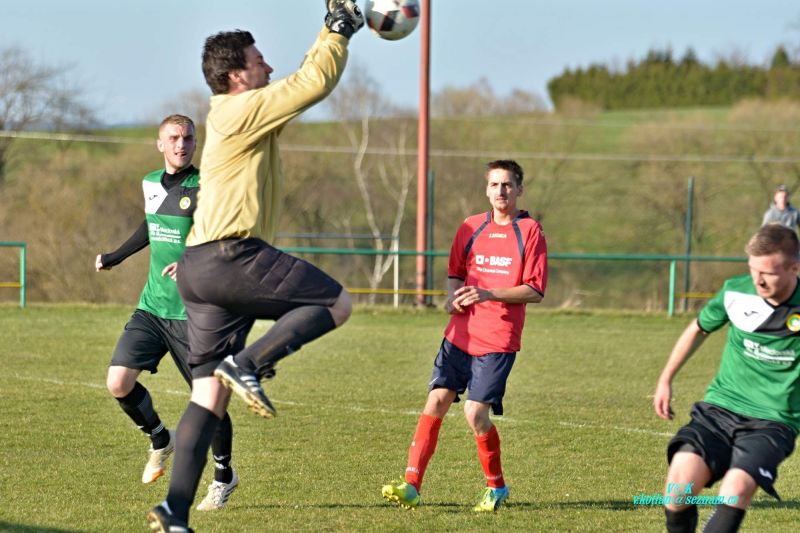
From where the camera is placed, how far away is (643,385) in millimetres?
11125

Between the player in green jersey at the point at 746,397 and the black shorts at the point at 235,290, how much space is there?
157 centimetres

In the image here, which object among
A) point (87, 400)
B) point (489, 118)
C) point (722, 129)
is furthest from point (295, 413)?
point (489, 118)

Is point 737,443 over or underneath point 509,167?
underneath

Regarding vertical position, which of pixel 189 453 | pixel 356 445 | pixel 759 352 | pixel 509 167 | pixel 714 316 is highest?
pixel 509 167

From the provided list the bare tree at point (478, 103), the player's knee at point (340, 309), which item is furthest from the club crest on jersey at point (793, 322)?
the bare tree at point (478, 103)

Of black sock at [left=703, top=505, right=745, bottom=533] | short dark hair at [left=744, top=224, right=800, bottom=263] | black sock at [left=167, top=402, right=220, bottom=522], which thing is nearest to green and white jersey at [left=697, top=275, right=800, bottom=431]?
short dark hair at [left=744, top=224, right=800, bottom=263]

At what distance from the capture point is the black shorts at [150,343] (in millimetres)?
5953

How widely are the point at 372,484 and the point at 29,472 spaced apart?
2055 millimetres

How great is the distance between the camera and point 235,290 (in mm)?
4227

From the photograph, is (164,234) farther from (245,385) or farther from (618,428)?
(618,428)

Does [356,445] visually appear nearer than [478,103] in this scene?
Yes

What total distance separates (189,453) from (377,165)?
88.4ft

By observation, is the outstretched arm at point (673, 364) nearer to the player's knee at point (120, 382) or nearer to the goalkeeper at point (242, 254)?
the goalkeeper at point (242, 254)

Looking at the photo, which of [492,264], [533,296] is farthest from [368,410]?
[533,296]
